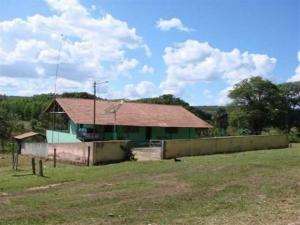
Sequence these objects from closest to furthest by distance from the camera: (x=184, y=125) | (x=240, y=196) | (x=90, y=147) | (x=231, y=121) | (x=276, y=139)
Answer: (x=240, y=196) < (x=90, y=147) < (x=276, y=139) < (x=184, y=125) < (x=231, y=121)

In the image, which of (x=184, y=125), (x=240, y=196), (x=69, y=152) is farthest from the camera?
(x=184, y=125)

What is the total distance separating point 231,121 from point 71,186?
2297 inches

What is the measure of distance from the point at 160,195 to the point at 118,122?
33613mm

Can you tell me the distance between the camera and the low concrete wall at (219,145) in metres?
36.3

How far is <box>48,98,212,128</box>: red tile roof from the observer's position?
171ft

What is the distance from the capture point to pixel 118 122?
173 ft

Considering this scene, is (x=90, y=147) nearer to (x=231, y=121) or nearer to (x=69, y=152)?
(x=69, y=152)

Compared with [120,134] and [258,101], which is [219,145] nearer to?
[120,134]

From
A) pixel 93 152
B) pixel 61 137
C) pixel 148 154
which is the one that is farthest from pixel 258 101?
pixel 93 152

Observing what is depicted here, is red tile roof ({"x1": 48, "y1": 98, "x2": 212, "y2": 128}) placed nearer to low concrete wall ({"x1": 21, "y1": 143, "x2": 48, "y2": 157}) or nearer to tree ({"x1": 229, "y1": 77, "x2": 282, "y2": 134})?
low concrete wall ({"x1": 21, "y1": 143, "x2": 48, "y2": 157})

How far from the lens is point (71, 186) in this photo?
2300 centimetres

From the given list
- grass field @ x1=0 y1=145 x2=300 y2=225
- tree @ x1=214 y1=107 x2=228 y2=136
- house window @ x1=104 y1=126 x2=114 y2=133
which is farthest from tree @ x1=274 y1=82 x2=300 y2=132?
grass field @ x1=0 y1=145 x2=300 y2=225

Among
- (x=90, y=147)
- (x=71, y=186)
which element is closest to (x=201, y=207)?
(x=71, y=186)

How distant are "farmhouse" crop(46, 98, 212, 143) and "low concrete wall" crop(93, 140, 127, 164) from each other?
15.2 meters
